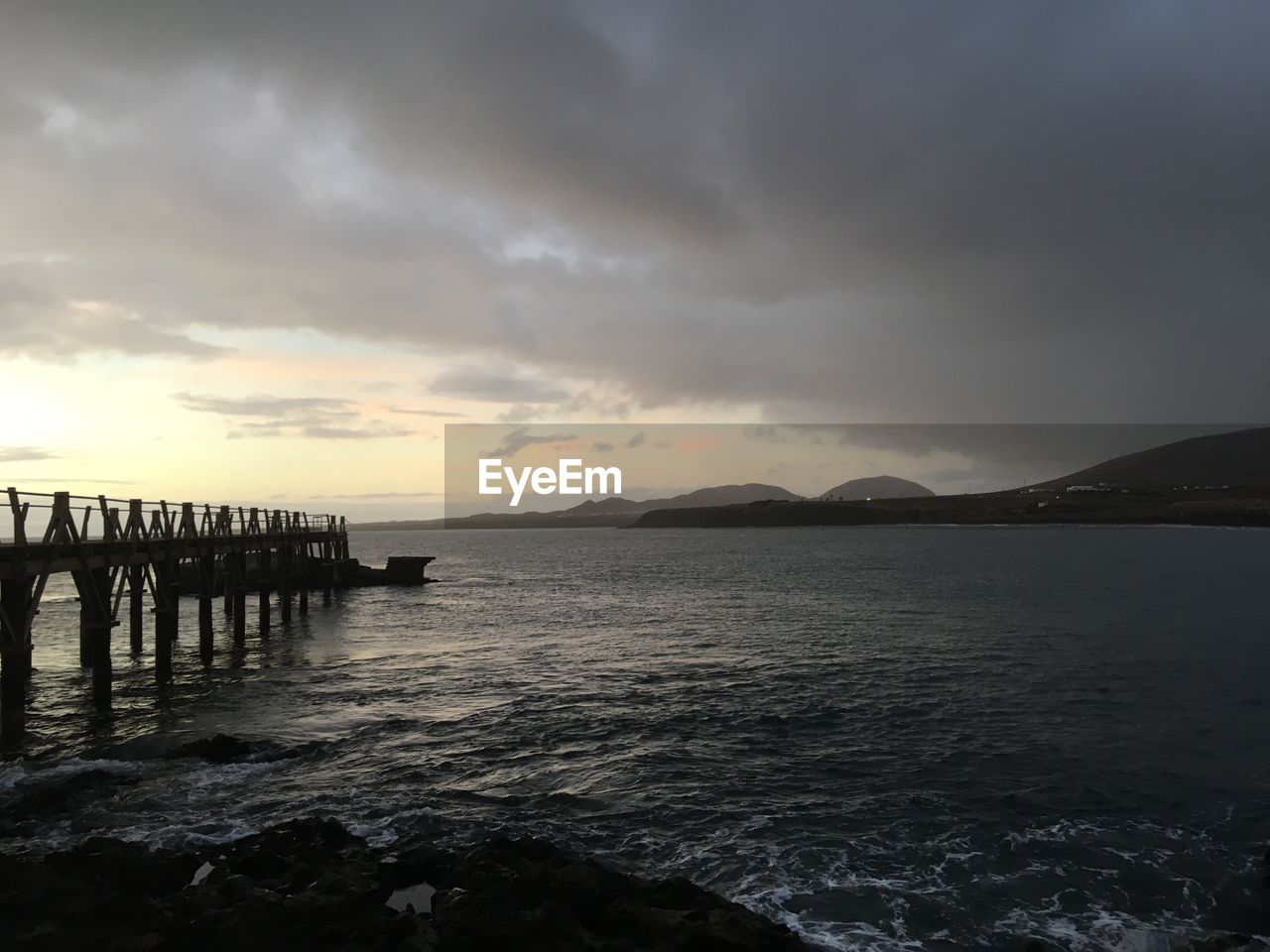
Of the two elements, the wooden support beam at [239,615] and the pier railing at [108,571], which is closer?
the pier railing at [108,571]

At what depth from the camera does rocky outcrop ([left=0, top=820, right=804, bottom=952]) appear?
407 inches

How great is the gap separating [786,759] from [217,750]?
552 inches

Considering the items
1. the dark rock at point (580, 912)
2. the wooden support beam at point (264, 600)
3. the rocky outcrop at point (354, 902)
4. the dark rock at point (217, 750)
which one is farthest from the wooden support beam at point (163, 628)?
the dark rock at point (580, 912)

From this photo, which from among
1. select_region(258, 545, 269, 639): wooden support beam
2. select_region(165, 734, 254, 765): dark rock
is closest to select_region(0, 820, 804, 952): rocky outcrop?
select_region(165, 734, 254, 765): dark rock

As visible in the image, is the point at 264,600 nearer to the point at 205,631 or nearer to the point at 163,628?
the point at 205,631

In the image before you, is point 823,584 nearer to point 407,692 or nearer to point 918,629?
point 918,629

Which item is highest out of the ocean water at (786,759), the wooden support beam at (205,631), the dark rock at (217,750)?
the wooden support beam at (205,631)

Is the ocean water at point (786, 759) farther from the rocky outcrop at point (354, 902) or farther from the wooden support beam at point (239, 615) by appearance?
the wooden support beam at point (239, 615)

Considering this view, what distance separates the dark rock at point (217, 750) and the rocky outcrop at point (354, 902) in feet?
19.2

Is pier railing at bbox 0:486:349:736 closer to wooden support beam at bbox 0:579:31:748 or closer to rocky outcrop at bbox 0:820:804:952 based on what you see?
wooden support beam at bbox 0:579:31:748

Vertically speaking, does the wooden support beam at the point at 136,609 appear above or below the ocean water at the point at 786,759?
above

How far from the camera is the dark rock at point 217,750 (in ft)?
63.8

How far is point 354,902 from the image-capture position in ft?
37.6

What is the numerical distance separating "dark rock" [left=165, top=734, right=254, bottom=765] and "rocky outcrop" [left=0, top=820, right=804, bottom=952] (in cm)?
585
